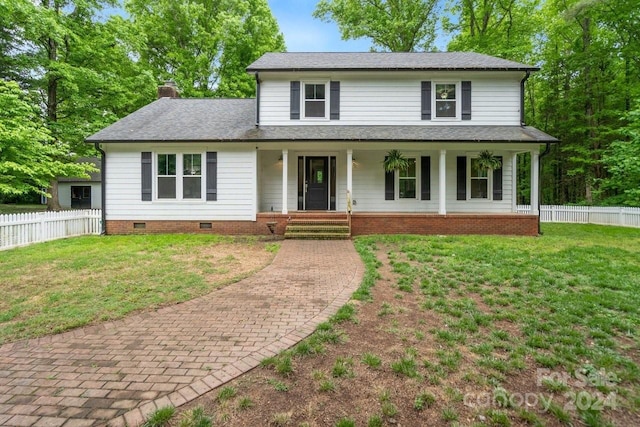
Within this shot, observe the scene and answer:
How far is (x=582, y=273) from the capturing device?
237 inches

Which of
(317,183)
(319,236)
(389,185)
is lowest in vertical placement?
(319,236)

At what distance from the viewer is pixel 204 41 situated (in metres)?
21.2

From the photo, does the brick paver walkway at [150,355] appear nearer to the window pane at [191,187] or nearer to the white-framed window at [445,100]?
the window pane at [191,187]

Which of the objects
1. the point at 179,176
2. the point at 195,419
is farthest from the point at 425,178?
the point at 195,419

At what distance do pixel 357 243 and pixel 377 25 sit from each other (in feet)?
63.6

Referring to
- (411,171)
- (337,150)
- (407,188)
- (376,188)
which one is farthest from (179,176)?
(411,171)

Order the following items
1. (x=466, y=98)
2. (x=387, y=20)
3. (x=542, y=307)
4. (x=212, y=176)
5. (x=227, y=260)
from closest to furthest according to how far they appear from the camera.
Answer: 1. (x=542, y=307)
2. (x=227, y=260)
3. (x=212, y=176)
4. (x=466, y=98)
5. (x=387, y=20)

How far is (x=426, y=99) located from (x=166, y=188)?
1018 cm

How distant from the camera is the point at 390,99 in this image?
1214cm

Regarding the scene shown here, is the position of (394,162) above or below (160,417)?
above

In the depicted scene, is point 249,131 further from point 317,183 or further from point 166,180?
point 166,180

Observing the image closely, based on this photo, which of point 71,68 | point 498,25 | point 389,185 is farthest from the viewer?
point 498,25

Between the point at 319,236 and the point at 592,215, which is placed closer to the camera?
the point at 319,236

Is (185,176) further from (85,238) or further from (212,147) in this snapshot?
(85,238)
